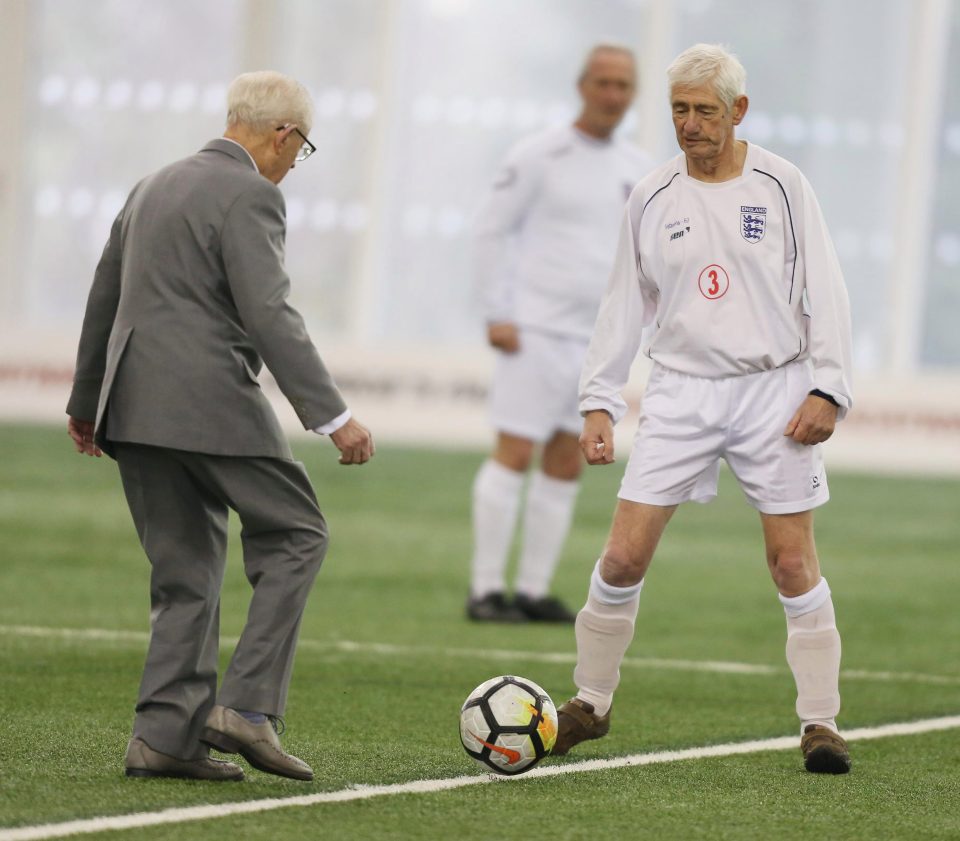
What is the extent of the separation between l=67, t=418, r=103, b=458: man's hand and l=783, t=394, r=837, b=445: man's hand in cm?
162

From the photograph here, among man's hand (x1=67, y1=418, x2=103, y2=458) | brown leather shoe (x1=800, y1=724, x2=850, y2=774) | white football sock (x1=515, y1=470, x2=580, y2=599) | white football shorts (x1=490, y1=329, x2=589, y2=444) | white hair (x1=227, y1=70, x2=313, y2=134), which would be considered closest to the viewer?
white hair (x1=227, y1=70, x2=313, y2=134)

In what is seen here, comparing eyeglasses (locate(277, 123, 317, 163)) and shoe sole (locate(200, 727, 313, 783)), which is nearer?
shoe sole (locate(200, 727, 313, 783))

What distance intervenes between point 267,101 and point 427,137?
13406mm

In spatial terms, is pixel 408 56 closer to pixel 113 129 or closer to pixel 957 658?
pixel 113 129

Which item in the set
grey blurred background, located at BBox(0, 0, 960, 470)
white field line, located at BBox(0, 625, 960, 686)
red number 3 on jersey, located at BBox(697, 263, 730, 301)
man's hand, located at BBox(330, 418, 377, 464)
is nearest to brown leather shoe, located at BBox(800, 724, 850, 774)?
red number 3 on jersey, located at BBox(697, 263, 730, 301)

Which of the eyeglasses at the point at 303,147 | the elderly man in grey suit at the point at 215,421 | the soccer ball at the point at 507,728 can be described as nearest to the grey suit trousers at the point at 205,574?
the elderly man in grey suit at the point at 215,421

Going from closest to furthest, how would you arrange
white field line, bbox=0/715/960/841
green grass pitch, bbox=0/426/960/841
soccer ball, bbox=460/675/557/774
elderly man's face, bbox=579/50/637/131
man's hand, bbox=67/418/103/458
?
white field line, bbox=0/715/960/841, green grass pitch, bbox=0/426/960/841, soccer ball, bbox=460/675/557/774, man's hand, bbox=67/418/103/458, elderly man's face, bbox=579/50/637/131

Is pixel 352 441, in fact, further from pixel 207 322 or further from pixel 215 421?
pixel 207 322

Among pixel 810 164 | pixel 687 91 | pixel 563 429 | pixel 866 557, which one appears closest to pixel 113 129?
pixel 810 164

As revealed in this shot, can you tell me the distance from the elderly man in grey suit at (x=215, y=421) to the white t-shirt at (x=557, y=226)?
331 centimetres

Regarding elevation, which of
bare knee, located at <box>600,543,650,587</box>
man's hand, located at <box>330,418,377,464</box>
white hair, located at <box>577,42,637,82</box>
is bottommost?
bare knee, located at <box>600,543,650,587</box>

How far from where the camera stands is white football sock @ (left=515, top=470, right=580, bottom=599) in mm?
7227

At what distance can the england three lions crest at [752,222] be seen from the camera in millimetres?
4180

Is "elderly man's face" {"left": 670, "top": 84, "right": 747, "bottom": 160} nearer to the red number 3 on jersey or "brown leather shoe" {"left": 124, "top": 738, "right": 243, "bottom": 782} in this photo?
the red number 3 on jersey
